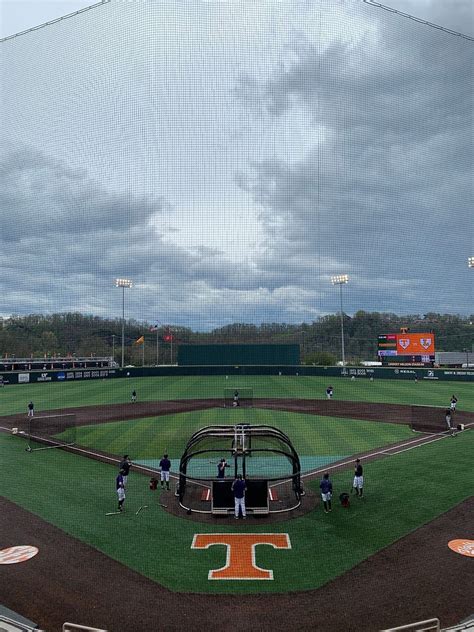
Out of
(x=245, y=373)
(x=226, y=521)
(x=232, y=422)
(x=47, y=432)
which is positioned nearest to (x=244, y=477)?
(x=226, y=521)

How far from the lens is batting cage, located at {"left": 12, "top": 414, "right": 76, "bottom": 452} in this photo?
20069 mm

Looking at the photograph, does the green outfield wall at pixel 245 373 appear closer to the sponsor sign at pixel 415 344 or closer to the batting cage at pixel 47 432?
the sponsor sign at pixel 415 344

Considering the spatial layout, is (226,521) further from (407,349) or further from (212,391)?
(407,349)

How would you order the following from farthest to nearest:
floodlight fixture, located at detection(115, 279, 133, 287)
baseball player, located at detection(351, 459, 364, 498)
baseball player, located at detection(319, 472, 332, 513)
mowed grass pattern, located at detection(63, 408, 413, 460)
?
floodlight fixture, located at detection(115, 279, 133, 287) → mowed grass pattern, located at detection(63, 408, 413, 460) → baseball player, located at detection(351, 459, 364, 498) → baseball player, located at detection(319, 472, 332, 513)

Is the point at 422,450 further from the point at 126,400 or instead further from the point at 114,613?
the point at 126,400

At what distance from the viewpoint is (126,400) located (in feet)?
118

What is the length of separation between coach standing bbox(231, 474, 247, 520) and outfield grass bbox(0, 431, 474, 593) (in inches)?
12.8

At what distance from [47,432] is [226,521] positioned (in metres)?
14.8

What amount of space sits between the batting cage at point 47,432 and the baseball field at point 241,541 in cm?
79

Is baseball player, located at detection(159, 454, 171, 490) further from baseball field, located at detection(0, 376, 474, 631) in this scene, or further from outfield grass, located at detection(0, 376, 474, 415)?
outfield grass, located at detection(0, 376, 474, 415)

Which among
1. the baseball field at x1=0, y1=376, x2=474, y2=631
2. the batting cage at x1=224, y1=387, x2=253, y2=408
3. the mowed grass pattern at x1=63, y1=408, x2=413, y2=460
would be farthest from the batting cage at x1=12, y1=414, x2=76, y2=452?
the batting cage at x1=224, y1=387, x2=253, y2=408

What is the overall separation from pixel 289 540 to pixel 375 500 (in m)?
3.68

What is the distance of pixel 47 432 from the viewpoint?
22938mm

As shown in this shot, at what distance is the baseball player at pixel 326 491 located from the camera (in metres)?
11.8
